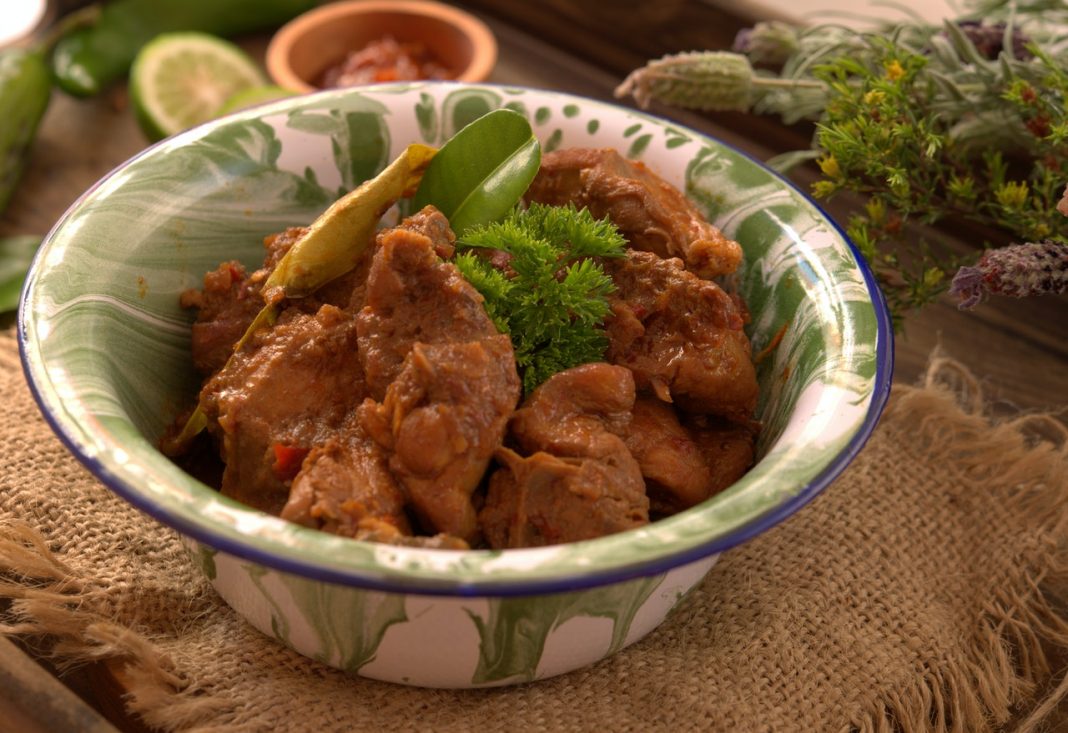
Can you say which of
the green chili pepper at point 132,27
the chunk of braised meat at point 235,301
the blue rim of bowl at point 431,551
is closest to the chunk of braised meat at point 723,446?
the blue rim of bowl at point 431,551

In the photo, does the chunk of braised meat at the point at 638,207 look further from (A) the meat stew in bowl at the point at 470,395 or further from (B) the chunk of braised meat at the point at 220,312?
(B) the chunk of braised meat at the point at 220,312

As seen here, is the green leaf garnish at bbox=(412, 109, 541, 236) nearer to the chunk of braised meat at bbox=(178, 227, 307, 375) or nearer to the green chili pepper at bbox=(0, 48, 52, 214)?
the chunk of braised meat at bbox=(178, 227, 307, 375)

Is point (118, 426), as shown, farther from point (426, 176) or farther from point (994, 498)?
point (994, 498)

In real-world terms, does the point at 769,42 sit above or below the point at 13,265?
above

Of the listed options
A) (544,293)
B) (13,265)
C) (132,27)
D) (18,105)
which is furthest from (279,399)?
(132,27)

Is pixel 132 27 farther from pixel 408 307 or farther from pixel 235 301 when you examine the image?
pixel 408 307

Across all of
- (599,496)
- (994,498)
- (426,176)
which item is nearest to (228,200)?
(426,176)
